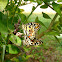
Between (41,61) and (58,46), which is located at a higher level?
Answer: (58,46)

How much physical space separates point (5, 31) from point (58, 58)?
1.15 m

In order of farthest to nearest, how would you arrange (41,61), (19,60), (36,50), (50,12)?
(50,12) → (36,50) → (41,61) → (19,60)

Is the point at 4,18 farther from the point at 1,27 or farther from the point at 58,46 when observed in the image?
the point at 58,46

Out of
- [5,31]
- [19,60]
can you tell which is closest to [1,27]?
[5,31]

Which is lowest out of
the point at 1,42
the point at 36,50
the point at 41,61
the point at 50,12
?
the point at 41,61

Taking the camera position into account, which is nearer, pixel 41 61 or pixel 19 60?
pixel 19 60

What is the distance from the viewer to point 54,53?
1.40 meters

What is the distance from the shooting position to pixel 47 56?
138 centimetres

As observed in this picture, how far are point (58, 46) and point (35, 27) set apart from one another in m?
1.23

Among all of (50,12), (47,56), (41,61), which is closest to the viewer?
(41,61)

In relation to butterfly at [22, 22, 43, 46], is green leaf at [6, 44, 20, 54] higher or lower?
lower

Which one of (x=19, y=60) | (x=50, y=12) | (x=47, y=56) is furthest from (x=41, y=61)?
(x=50, y=12)

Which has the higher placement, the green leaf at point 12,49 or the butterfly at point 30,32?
the butterfly at point 30,32

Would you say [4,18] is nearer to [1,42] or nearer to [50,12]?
[1,42]
